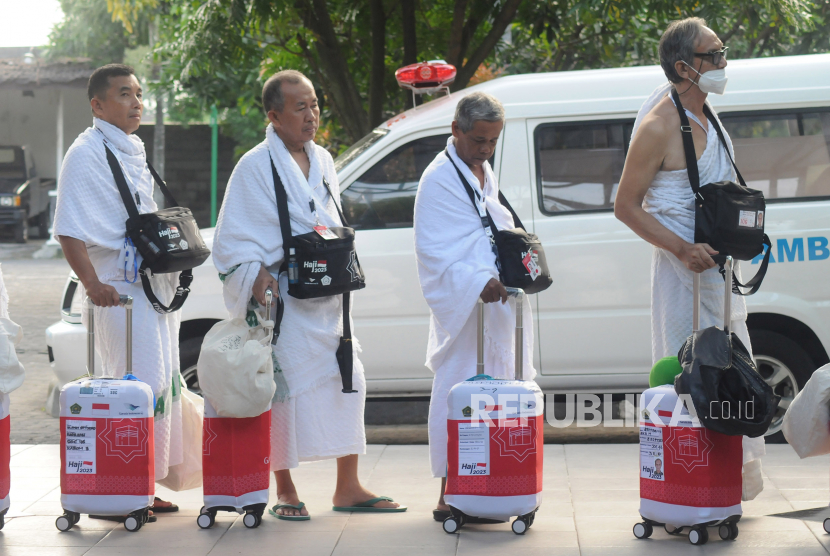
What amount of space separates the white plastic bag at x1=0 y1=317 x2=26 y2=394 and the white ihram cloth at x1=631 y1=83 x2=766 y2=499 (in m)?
2.65

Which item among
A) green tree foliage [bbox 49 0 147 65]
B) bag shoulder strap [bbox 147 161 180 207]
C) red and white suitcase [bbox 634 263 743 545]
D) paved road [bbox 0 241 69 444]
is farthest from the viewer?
green tree foliage [bbox 49 0 147 65]

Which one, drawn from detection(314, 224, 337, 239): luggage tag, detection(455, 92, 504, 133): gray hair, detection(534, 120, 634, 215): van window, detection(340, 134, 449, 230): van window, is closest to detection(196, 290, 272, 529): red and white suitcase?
detection(314, 224, 337, 239): luggage tag

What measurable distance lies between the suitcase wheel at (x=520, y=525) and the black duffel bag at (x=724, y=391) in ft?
2.77

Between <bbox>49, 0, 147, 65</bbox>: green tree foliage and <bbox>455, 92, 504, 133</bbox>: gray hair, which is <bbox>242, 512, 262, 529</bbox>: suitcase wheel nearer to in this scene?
<bbox>455, 92, 504, 133</bbox>: gray hair

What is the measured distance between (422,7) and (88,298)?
5.35 metres

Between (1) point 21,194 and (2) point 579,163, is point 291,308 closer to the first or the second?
(2) point 579,163

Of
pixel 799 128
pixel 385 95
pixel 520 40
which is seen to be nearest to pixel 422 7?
pixel 385 95

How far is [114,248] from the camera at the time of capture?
4.33 metres

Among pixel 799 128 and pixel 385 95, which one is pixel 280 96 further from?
pixel 385 95

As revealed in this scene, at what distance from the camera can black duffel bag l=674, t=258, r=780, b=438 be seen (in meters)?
3.70

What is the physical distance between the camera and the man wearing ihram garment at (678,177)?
404cm

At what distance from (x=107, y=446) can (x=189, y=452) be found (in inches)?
23.2

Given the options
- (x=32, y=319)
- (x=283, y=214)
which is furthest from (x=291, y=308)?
(x=32, y=319)

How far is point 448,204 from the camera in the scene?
4.29m
